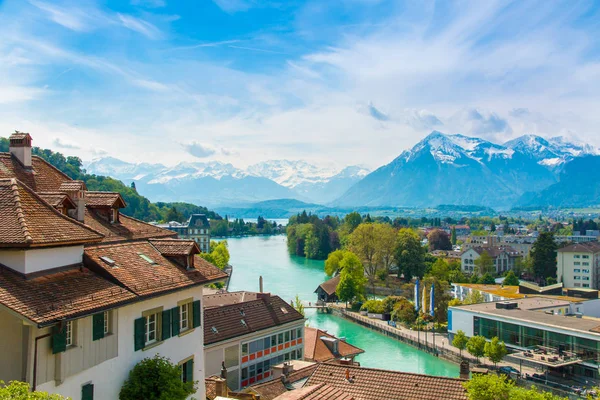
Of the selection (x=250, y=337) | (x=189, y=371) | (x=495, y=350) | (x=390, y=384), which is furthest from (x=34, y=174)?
(x=495, y=350)

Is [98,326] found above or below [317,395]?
above

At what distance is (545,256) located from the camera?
83688 mm

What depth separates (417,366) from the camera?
43531 millimetres

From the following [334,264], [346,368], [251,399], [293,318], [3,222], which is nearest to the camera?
[3,222]

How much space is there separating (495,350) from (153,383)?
1339 inches

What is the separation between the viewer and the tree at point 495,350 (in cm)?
4091

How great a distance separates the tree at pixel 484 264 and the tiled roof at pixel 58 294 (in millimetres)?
85435

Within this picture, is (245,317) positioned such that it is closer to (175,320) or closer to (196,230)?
(175,320)

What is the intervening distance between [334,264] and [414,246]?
1211 cm

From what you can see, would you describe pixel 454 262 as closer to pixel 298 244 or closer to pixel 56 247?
pixel 298 244

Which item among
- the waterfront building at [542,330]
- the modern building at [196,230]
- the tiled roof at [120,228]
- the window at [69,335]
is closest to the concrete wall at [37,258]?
the window at [69,335]

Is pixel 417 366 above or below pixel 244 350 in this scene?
below

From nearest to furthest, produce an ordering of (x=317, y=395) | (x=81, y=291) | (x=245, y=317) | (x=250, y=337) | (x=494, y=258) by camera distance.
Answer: (x=81, y=291) → (x=317, y=395) → (x=250, y=337) → (x=245, y=317) → (x=494, y=258)

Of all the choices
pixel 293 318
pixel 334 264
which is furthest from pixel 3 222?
pixel 334 264
